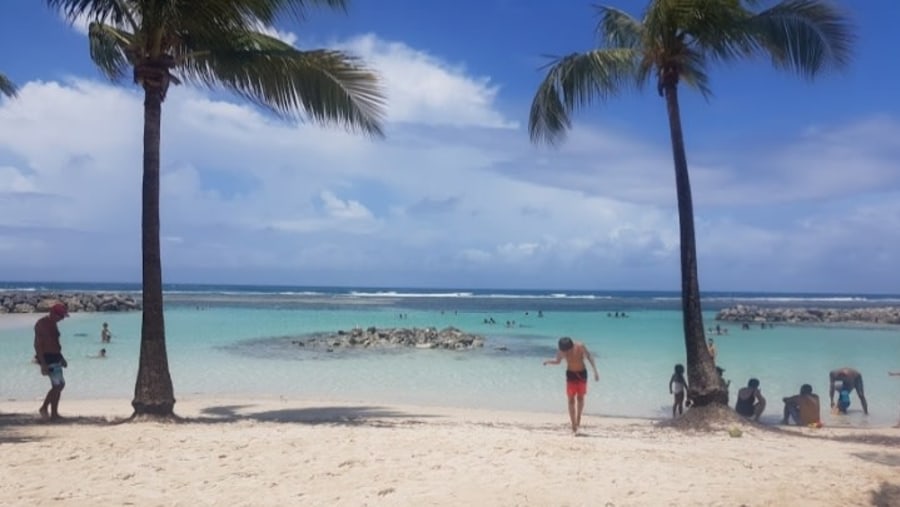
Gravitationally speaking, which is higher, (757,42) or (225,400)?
(757,42)

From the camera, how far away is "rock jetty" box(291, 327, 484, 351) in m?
27.6

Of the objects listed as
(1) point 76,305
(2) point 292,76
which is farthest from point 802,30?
(1) point 76,305

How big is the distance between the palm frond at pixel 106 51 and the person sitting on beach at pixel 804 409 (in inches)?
500

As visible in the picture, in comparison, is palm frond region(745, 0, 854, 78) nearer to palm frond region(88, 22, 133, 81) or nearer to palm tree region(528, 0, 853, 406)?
palm tree region(528, 0, 853, 406)

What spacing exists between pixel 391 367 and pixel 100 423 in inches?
470

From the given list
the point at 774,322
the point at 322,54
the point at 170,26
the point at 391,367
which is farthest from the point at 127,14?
the point at 774,322

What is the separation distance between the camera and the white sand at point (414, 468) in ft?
20.5

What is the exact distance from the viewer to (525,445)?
767 centimetres

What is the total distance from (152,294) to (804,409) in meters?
11.0

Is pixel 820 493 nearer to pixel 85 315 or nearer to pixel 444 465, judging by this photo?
pixel 444 465

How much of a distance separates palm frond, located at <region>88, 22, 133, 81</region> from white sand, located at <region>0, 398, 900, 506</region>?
6.03m

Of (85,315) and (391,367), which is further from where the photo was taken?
(85,315)

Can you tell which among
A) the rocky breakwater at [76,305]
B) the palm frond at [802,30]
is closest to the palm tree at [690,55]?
the palm frond at [802,30]

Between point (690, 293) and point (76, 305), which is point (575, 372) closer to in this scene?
point (690, 293)
